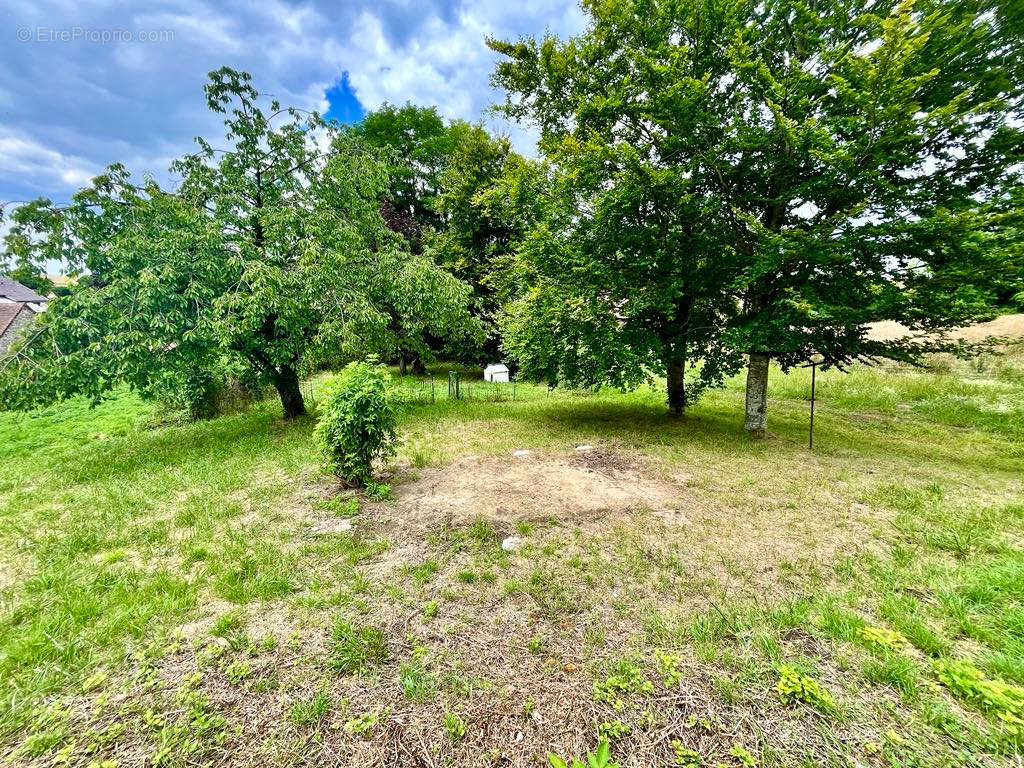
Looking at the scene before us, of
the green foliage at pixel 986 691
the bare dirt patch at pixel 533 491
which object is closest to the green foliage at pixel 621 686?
the green foliage at pixel 986 691

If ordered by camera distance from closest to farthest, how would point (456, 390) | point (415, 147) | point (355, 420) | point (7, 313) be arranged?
point (355, 420)
point (456, 390)
point (415, 147)
point (7, 313)

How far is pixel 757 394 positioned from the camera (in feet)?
25.4

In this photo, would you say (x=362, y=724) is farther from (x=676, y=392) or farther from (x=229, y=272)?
(x=676, y=392)

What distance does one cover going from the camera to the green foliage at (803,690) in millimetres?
2133

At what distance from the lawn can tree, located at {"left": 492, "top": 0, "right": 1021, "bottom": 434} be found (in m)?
2.65

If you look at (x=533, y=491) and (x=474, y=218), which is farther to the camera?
(x=474, y=218)

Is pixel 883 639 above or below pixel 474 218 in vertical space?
below

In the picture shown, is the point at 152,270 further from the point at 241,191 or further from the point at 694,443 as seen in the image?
the point at 694,443

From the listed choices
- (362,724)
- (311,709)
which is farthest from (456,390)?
(362,724)

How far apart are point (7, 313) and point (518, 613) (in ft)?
118

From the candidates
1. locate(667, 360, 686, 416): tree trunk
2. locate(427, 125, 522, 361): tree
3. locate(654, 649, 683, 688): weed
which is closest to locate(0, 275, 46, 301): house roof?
locate(427, 125, 522, 361): tree

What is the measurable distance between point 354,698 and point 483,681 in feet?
2.59

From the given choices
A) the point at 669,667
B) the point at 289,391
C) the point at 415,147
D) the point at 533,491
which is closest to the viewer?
the point at 669,667

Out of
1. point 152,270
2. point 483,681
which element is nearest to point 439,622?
point 483,681
